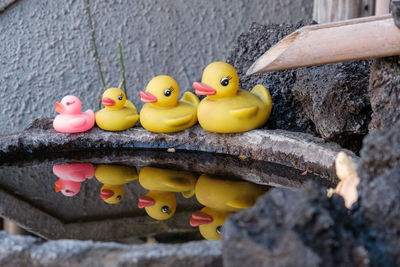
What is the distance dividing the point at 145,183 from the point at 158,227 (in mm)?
320

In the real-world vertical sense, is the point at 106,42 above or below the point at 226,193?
above

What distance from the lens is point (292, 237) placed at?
2.39 ft

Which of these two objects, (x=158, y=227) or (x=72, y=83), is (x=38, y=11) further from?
(x=158, y=227)

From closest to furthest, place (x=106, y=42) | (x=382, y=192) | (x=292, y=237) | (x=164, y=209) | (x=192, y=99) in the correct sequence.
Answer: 1. (x=292, y=237)
2. (x=382, y=192)
3. (x=164, y=209)
4. (x=192, y=99)
5. (x=106, y=42)

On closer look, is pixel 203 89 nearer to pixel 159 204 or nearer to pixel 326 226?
pixel 159 204

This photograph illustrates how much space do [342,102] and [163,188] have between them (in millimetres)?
647

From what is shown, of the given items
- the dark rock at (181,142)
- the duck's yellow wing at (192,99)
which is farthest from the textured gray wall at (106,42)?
the duck's yellow wing at (192,99)

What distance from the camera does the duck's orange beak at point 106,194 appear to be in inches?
58.0

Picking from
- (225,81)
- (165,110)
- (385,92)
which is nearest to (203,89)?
(225,81)

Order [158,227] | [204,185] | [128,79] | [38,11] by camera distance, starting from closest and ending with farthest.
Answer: [158,227], [204,185], [38,11], [128,79]

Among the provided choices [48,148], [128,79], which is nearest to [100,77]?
[128,79]

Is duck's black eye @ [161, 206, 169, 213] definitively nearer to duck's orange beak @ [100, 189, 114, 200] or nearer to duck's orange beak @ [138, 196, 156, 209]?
duck's orange beak @ [138, 196, 156, 209]

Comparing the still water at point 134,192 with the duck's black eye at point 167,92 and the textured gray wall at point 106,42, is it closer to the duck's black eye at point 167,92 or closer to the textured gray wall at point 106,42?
the duck's black eye at point 167,92

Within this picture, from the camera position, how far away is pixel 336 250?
75 centimetres
